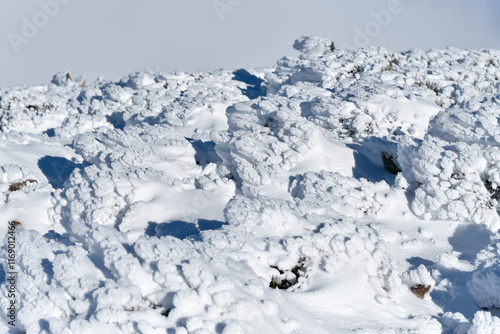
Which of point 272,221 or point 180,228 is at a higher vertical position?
point 272,221

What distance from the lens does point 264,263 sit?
4.36 metres

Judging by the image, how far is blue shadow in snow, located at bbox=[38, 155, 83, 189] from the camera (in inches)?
294

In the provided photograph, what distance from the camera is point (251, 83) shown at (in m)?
15.1

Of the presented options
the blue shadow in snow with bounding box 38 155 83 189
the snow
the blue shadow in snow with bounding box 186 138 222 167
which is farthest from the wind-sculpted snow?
the blue shadow in snow with bounding box 38 155 83 189

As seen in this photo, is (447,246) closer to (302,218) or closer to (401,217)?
(401,217)

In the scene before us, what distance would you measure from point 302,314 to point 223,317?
77 centimetres

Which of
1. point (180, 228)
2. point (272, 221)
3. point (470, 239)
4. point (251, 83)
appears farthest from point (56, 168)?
point (251, 83)

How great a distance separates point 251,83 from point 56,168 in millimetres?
8293

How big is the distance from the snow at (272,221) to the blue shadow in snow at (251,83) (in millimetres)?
3139

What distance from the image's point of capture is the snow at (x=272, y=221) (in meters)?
3.63

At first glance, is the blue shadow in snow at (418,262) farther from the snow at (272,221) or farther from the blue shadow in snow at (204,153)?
the blue shadow in snow at (204,153)

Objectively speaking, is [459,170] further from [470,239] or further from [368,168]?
[368,168]

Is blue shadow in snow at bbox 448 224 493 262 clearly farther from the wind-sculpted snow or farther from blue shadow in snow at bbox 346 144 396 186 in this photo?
blue shadow in snow at bbox 346 144 396 186

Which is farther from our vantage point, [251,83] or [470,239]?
[251,83]
